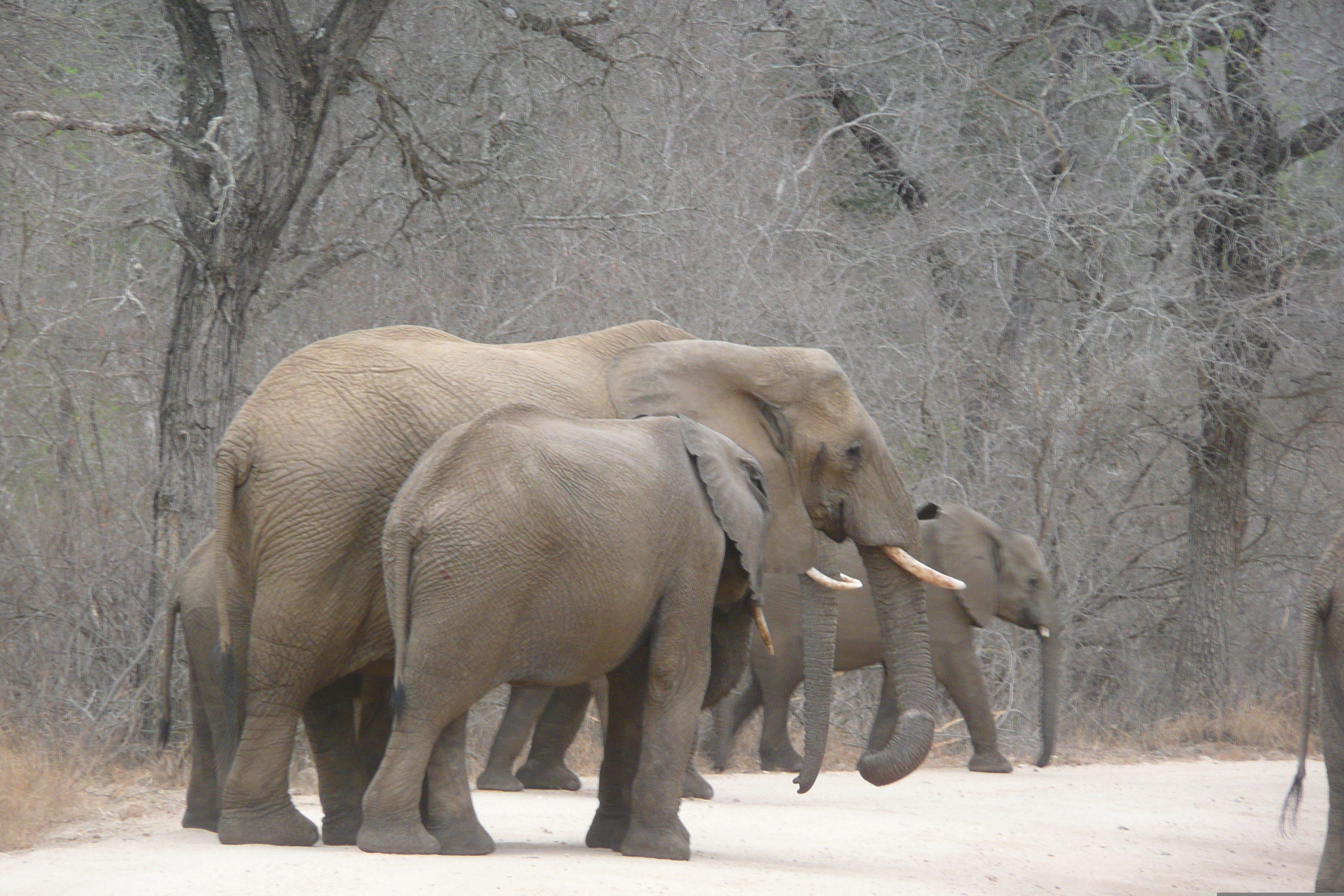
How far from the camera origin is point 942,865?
7.44 meters

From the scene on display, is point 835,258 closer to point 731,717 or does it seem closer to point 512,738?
point 731,717

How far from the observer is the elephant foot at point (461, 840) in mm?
6320

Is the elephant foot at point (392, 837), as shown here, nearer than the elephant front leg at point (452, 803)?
Yes

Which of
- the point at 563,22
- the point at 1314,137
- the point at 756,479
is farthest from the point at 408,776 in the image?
the point at 1314,137

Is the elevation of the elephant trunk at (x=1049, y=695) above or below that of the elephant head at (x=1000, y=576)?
below

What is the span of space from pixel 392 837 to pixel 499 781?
3.42 m

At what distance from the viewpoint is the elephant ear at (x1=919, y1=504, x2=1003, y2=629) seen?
11.6 meters

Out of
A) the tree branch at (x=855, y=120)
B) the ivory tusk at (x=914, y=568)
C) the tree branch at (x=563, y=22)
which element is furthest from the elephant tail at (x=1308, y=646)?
the tree branch at (x=855, y=120)

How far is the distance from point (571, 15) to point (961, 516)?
16.1 ft

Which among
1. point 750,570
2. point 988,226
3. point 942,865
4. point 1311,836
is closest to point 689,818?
point 942,865

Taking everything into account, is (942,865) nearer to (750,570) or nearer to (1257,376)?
(750,570)

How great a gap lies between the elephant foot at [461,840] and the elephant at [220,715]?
0.93 m

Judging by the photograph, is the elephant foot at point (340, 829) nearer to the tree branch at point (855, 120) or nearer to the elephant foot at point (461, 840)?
the elephant foot at point (461, 840)

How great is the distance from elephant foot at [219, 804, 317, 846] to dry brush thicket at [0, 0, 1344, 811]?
333 cm
